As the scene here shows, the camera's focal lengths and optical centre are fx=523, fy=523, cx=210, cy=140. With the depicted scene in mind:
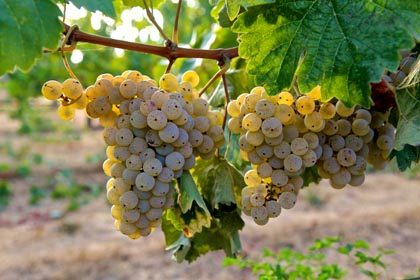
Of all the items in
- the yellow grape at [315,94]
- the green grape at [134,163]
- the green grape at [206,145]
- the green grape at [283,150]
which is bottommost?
the green grape at [283,150]

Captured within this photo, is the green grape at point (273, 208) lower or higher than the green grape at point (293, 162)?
lower

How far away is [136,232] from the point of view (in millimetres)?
855

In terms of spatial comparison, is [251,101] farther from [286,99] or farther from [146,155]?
[146,155]

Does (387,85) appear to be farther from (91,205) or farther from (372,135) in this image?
(91,205)

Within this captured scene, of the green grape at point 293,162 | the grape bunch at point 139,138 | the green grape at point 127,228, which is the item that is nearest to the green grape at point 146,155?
the grape bunch at point 139,138

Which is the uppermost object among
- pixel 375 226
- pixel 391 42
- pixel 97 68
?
pixel 97 68

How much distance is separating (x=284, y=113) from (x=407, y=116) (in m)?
0.19

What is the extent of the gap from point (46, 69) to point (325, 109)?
7144 mm

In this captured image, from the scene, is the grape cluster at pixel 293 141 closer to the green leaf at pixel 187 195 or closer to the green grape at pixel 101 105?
the green leaf at pixel 187 195

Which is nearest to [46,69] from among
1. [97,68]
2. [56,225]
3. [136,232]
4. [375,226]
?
[97,68]

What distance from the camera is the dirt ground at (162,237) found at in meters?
3.62

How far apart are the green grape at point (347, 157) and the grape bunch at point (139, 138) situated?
0.78 feet

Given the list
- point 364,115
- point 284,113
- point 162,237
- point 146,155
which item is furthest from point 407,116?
point 162,237

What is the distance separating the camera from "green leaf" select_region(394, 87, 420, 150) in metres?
0.76
